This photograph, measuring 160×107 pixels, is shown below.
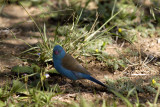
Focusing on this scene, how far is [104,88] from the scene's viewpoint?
10.9 ft

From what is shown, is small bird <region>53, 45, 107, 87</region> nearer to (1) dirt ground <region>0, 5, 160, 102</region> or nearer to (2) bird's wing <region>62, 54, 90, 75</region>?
(2) bird's wing <region>62, 54, 90, 75</region>

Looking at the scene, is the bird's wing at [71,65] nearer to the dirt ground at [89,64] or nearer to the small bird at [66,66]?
the small bird at [66,66]

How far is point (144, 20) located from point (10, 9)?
330 cm

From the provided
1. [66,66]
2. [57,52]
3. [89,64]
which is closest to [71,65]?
[66,66]

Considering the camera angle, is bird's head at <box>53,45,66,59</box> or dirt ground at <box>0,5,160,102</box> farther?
bird's head at <box>53,45,66,59</box>

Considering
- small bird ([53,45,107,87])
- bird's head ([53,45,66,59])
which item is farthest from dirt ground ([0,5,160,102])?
bird's head ([53,45,66,59])

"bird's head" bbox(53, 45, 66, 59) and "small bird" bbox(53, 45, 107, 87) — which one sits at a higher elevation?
"bird's head" bbox(53, 45, 66, 59)

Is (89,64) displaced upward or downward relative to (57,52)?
downward

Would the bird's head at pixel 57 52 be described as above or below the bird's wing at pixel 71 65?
above

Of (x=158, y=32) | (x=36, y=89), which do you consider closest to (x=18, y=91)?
(x=36, y=89)

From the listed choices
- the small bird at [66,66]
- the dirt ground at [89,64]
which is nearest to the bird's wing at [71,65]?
the small bird at [66,66]

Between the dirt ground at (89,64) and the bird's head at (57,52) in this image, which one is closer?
the dirt ground at (89,64)

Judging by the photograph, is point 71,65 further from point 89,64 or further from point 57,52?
point 89,64

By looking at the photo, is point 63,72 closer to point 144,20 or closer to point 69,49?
point 69,49
